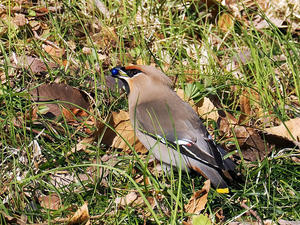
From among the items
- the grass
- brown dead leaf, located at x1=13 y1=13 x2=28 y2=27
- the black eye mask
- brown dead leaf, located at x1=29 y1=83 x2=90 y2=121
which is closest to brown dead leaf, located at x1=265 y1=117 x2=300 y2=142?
the grass

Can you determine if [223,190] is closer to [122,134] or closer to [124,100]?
[122,134]

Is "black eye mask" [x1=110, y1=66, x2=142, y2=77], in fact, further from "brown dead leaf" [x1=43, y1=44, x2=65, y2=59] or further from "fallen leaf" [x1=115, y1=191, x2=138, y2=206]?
"fallen leaf" [x1=115, y1=191, x2=138, y2=206]

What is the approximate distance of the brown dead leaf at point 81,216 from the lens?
3391mm

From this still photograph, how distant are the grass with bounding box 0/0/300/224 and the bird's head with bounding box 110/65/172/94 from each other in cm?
18

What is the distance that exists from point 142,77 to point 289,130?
1.18m

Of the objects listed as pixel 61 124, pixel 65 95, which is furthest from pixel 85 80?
pixel 61 124

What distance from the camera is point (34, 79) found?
4758 millimetres

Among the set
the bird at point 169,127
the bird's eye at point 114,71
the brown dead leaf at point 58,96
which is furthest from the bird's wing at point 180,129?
the brown dead leaf at point 58,96

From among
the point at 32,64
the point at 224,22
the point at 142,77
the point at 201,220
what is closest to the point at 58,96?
the point at 32,64

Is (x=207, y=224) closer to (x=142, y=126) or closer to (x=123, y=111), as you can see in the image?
(x=142, y=126)

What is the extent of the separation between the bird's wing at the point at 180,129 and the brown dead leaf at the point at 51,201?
0.78 m

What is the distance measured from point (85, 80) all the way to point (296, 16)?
243cm

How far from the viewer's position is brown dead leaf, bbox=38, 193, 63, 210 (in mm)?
3645

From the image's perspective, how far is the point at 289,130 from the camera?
4.47 m
